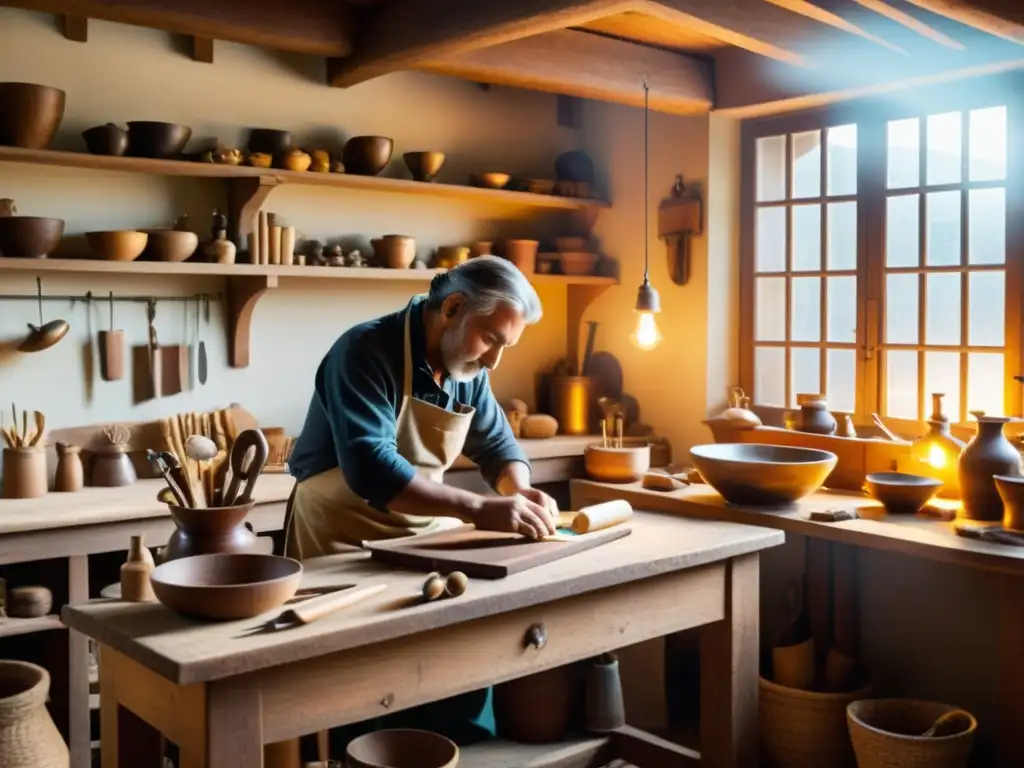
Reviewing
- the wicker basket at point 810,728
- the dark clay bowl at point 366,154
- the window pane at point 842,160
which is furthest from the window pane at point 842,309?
the dark clay bowl at point 366,154

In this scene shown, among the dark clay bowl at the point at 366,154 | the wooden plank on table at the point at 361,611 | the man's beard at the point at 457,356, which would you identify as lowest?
the wooden plank on table at the point at 361,611

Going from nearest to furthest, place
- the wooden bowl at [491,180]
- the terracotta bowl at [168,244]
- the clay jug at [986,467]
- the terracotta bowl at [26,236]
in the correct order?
1. the clay jug at [986,467]
2. the terracotta bowl at [26,236]
3. the terracotta bowl at [168,244]
4. the wooden bowl at [491,180]

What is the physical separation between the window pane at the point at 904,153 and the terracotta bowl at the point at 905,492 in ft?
4.02

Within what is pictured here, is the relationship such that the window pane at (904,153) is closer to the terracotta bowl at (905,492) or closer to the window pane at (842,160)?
the window pane at (842,160)

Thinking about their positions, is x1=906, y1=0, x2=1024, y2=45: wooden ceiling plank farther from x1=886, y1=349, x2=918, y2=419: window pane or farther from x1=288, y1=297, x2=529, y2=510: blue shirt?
x1=288, y1=297, x2=529, y2=510: blue shirt

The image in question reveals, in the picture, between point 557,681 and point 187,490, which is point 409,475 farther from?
point 557,681

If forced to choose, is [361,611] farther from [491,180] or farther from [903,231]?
[491,180]

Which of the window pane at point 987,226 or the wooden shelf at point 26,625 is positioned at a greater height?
the window pane at point 987,226

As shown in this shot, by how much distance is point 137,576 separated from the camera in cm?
224

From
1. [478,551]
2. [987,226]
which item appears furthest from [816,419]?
[478,551]

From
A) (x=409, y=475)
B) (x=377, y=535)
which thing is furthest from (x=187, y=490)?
(x=377, y=535)

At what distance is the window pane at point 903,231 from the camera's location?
4.05 m

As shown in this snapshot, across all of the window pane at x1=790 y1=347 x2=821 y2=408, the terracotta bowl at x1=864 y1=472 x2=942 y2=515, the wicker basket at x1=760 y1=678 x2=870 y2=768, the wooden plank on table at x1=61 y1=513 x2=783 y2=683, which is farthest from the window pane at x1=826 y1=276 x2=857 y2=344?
the wooden plank on table at x1=61 y1=513 x2=783 y2=683

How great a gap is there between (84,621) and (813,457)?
7.70ft
